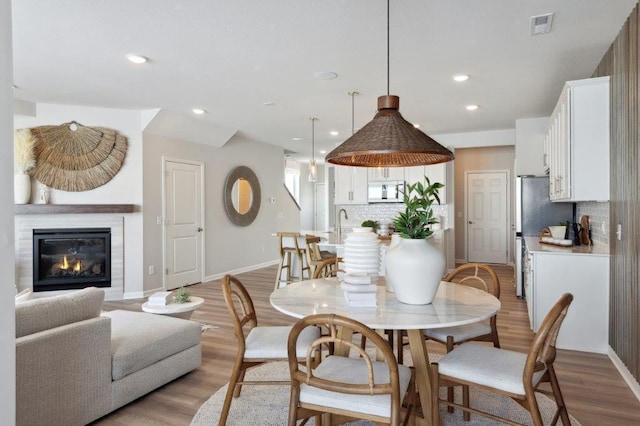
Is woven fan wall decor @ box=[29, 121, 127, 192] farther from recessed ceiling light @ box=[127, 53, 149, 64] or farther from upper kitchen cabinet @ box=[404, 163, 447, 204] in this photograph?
upper kitchen cabinet @ box=[404, 163, 447, 204]

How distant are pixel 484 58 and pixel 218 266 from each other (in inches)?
214

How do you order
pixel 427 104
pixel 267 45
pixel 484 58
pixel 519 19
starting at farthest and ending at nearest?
pixel 427 104 < pixel 484 58 < pixel 267 45 < pixel 519 19

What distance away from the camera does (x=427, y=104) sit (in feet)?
17.7

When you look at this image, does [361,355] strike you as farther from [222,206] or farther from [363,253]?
[222,206]

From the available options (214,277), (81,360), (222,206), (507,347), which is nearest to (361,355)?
(81,360)

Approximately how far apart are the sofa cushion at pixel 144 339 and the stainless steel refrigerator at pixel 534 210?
4258 mm

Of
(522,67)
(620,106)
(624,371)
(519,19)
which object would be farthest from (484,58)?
(624,371)

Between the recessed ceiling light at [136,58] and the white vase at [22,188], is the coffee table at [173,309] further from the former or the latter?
the white vase at [22,188]

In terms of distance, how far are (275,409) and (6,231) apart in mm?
1954

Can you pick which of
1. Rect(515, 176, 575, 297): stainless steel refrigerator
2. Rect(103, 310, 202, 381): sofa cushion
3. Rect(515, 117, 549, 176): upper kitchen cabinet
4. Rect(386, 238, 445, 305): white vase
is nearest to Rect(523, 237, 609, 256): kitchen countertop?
Rect(515, 176, 575, 297): stainless steel refrigerator

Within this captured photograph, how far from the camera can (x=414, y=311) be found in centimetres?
201

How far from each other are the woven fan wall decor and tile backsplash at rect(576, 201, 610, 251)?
5716 millimetres

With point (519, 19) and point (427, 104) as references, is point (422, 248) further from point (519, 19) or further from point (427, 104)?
point (427, 104)

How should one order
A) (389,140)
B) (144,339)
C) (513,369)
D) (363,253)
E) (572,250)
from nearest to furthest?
(513,369)
(389,140)
(363,253)
(144,339)
(572,250)
